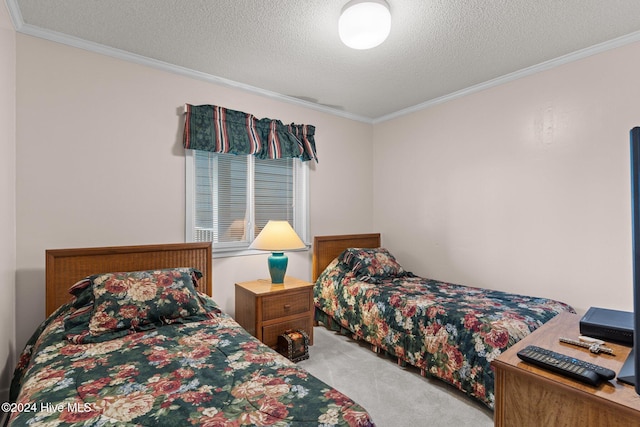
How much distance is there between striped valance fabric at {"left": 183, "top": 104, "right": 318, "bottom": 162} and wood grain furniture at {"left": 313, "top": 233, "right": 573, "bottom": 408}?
110 centimetres

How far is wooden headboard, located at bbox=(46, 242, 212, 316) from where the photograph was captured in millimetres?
2133

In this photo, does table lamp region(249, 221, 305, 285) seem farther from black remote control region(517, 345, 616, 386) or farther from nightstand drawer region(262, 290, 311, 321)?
black remote control region(517, 345, 616, 386)

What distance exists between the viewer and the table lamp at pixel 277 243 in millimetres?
2744

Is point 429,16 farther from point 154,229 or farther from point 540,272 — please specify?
point 154,229

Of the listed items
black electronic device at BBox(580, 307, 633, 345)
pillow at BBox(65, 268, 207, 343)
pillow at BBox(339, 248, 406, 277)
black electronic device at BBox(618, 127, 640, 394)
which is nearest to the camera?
black electronic device at BBox(618, 127, 640, 394)

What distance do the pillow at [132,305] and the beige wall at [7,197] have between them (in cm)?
38

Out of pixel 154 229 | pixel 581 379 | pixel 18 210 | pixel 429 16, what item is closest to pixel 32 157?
pixel 18 210

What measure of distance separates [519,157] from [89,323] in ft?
Answer: 11.4

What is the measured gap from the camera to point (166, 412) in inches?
41.9

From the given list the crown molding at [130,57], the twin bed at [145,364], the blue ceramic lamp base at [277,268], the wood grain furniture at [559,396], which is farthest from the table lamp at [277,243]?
the wood grain furniture at [559,396]

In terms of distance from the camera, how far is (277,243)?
2.75 m

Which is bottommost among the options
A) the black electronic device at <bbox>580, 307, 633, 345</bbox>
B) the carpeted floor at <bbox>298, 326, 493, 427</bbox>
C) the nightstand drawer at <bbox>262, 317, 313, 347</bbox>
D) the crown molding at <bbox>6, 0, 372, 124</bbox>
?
the carpeted floor at <bbox>298, 326, 493, 427</bbox>

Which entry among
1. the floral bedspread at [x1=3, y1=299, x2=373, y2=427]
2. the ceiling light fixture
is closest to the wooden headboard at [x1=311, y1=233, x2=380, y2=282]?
the floral bedspread at [x1=3, y1=299, x2=373, y2=427]

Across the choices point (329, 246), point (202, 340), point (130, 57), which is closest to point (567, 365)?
point (202, 340)
